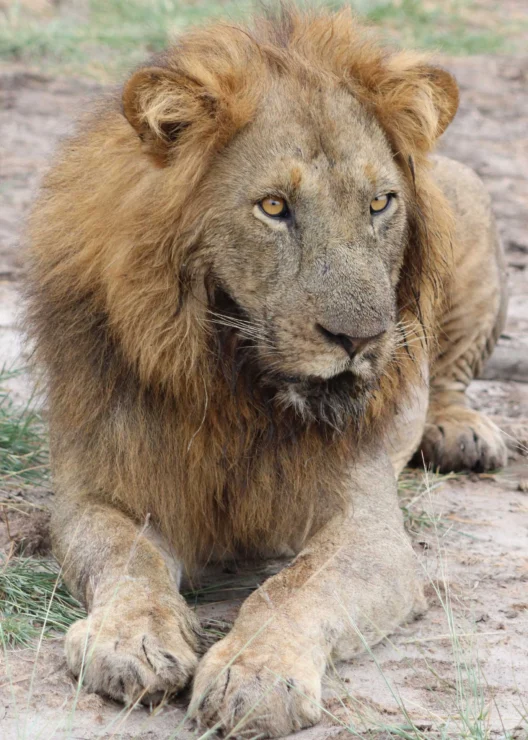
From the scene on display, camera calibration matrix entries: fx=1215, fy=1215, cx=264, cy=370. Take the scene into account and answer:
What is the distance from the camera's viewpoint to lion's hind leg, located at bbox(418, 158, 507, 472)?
201 inches

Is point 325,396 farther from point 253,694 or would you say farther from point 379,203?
point 253,694

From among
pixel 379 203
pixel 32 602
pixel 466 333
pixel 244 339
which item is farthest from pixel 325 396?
pixel 466 333

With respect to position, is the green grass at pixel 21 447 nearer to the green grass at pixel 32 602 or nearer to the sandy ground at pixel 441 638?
the sandy ground at pixel 441 638

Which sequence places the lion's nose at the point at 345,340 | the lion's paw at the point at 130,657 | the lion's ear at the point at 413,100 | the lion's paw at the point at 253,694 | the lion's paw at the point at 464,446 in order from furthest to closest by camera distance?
1. the lion's paw at the point at 464,446
2. the lion's ear at the point at 413,100
3. the lion's nose at the point at 345,340
4. the lion's paw at the point at 130,657
5. the lion's paw at the point at 253,694

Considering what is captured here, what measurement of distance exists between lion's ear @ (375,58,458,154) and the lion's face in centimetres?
14

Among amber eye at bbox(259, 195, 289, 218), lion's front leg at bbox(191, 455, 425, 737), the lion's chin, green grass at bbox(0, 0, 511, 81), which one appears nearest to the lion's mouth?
the lion's chin

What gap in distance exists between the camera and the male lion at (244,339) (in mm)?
3047

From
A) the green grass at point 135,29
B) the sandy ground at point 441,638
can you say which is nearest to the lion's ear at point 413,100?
the sandy ground at point 441,638

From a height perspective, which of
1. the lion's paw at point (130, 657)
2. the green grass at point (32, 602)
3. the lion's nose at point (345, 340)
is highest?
the lion's nose at point (345, 340)

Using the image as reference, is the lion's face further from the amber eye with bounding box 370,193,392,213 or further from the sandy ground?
the sandy ground

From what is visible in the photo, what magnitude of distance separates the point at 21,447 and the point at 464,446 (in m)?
1.81

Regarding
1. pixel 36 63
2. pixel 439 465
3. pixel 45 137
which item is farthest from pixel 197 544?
pixel 36 63

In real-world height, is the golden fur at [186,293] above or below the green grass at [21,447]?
above

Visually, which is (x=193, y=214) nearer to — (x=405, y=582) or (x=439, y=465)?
(x=405, y=582)
